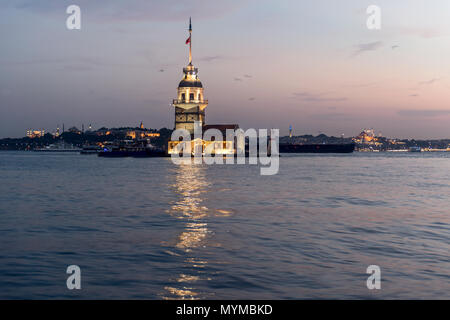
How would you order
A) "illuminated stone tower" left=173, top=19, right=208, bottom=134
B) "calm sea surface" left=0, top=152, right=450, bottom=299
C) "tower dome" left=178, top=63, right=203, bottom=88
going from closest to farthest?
"calm sea surface" left=0, top=152, right=450, bottom=299 < "illuminated stone tower" left=173, top=19, right=208, bottom=134 < "tower dome" left=178, top=63, right=203, bottom=88

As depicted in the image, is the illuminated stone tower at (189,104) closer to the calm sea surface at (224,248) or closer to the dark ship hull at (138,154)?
the dark ship hull at (138,154)

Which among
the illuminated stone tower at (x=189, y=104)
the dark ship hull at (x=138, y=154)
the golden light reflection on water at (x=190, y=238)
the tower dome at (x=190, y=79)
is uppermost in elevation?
the tower dome at (x=190, y=79)

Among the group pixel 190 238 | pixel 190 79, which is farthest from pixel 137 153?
pixel 190 238

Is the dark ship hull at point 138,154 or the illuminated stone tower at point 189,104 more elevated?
the illuminated stone tower at point 189,104

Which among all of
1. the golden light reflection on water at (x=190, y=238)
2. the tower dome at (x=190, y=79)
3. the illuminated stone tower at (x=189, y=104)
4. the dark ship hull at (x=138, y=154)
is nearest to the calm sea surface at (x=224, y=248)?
the golden light reflection on water at (x=190, y=238)

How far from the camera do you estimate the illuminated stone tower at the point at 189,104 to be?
137000 mm

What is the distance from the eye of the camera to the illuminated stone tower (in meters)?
137

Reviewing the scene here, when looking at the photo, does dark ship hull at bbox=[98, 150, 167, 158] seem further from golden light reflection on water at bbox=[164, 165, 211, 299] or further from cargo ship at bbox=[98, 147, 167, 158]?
golden light reflection on water at bbox=[164, 165, 211, 299]

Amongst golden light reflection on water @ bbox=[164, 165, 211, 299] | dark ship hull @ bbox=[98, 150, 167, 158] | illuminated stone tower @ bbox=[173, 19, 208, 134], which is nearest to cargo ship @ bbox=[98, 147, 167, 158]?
dark ship hull @ bbox=[98, 150, 167, 158]

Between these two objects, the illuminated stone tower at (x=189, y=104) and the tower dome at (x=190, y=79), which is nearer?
the illuminated stone tower at (x=189, y=104)

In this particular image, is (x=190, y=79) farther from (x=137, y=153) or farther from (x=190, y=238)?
(x=190, y=238)

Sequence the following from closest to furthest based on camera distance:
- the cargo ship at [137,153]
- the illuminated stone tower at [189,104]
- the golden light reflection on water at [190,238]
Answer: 1. the golden light reflection on water at [190,238]
2. the illuminated stone tower at [189,104]
3. the cargo ship at [137,153]
